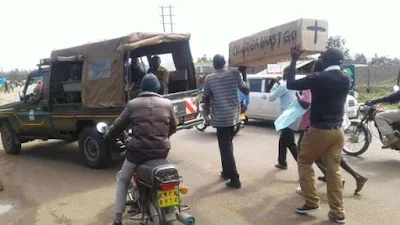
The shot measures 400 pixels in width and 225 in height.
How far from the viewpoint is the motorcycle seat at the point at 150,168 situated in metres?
3.74

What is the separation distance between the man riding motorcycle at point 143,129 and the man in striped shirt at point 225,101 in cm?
146

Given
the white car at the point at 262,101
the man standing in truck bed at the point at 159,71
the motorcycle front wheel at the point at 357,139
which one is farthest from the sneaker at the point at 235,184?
the white car at the point at 262,101

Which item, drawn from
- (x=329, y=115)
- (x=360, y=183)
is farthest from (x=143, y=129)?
(x=360, y=183)

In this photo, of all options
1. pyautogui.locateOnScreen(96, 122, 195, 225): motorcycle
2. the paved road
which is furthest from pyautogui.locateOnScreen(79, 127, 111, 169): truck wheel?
pyautogui.locateOnScreen(96, 122, 195, 225): motorcycle

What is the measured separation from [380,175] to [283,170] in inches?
57.4

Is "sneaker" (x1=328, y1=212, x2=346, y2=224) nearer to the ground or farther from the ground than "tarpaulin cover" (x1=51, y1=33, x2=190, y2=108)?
nearer to the ground

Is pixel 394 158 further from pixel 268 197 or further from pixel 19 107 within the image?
pixel 19 107

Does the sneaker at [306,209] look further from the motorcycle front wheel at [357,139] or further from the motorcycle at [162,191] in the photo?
the motorcycle front wheel at [357,139]

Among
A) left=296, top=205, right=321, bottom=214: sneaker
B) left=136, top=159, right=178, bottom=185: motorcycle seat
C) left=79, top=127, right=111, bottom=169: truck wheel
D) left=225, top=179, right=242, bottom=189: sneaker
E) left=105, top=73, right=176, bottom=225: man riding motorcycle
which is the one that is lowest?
left=225, top=179, right=242, bottom=189: sneaker

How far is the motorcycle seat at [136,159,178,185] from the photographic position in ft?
12.3

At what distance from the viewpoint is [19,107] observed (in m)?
8.69

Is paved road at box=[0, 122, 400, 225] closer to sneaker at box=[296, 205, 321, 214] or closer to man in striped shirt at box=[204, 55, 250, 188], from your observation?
sneaker at box=[296, 205, 321, 214]

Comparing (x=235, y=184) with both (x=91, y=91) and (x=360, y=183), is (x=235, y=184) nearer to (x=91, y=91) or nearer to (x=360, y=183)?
(x=360, y=183)

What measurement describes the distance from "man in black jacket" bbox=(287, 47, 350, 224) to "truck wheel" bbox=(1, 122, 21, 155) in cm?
710
